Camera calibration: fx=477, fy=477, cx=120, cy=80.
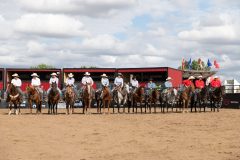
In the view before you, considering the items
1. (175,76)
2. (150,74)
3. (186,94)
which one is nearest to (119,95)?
(186,94)

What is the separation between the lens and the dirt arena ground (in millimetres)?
11132

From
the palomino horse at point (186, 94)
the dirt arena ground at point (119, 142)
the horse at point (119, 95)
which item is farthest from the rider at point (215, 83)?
the dirt arena ground at point (119, 142)

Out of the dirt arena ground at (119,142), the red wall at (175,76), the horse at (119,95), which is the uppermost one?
the red wall at (175,76)

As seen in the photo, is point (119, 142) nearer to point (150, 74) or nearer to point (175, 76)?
point (150, 74)

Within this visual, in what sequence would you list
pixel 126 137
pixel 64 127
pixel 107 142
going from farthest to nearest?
pixel 64 127 → pixel 126 137 → pixel 107 142

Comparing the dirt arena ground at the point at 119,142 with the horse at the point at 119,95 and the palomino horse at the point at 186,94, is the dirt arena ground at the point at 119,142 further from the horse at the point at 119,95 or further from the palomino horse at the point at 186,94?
the palomino horse at the point at 186,94

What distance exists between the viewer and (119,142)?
13547 mm

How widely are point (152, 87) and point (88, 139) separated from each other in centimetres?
1693

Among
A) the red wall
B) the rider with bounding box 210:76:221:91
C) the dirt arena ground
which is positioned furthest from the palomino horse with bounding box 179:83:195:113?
the red wall

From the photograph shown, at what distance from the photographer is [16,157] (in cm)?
1096

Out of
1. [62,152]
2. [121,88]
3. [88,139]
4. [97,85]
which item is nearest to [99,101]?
[121,88]

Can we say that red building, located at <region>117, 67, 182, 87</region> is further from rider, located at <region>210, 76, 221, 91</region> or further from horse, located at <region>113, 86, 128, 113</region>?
horse, located at <region>113, 86, 128, 113</region>

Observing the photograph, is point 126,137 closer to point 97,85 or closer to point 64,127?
point 64,127

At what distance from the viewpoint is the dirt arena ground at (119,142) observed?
1113cm
